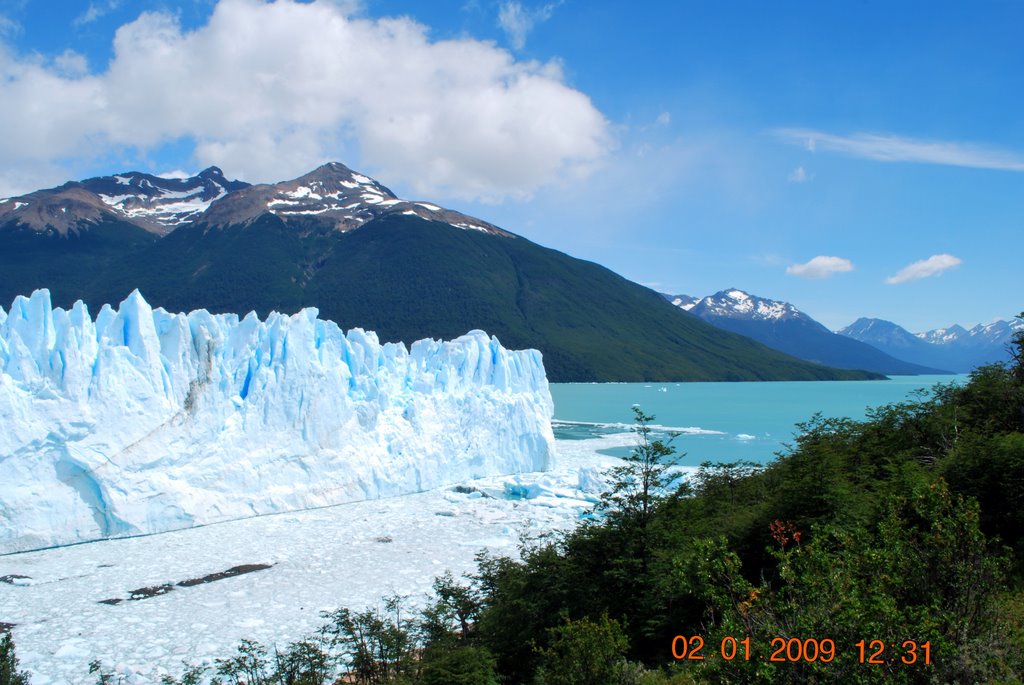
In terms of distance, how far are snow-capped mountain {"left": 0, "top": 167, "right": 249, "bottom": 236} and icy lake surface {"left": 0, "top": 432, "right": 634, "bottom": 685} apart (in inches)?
5353

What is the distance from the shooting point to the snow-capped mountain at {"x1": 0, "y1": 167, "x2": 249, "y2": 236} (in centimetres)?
12825

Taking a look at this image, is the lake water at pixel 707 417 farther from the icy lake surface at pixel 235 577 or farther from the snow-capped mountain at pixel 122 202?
the snow-capped mountain at pixel 122 202

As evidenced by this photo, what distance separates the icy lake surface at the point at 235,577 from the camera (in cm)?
946

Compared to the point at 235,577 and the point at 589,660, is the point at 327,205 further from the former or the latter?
the point at 589,660

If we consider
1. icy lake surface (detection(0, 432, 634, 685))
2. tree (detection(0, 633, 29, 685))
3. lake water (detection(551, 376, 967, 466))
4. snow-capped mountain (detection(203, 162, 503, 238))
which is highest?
snow-capped mountain (detection(203, 162, 503, 238))

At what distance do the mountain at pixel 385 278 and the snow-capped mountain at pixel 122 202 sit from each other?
84 cm

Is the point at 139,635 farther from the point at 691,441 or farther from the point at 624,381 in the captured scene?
the point at 624,381

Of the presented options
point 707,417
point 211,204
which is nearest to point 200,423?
point 707,417

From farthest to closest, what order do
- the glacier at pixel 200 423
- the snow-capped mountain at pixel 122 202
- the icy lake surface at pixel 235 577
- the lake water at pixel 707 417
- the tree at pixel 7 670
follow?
the snow-capped mountain at pixel 122 202 < the lake water at pixel 707 417 < the glacier at pixel 200 423 < the icy lake surface at pixel 235 577 < the tree at pixel 7 670

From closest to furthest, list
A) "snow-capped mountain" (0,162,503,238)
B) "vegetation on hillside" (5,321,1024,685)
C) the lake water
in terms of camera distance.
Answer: "vegetation on hillside" (5,321,1024,685)
the lake water
"snow-capped mountain" (0,162,503,238)

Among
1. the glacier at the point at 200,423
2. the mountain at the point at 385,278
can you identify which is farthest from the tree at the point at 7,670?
the mountain at the point at 385,278

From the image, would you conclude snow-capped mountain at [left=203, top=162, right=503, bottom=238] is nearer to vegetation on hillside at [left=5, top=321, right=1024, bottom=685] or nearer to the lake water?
the lake water

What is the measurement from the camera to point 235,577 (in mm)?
12523

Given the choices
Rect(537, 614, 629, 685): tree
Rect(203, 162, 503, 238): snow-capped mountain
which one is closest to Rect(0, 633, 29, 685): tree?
Rect(537, 614, 629, 685): tree
